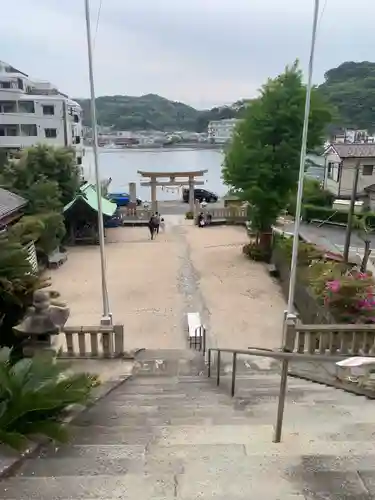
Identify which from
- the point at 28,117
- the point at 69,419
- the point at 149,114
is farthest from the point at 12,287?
the point at 149,114

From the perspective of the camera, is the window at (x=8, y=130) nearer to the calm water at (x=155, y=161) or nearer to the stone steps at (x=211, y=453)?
the calm water at (x=155, y=161)

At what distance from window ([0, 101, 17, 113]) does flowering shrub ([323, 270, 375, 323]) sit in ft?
122

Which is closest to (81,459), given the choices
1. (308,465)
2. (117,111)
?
(308,465)

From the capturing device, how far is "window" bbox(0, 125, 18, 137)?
37.9 metres

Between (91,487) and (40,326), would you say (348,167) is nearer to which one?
(40,326)

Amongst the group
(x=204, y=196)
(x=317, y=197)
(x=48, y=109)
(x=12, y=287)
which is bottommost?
(x=204, y=196)

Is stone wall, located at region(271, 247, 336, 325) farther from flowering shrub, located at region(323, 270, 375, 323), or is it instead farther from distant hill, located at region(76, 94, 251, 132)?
distant hill, located at region(76, 94, 251, 132)

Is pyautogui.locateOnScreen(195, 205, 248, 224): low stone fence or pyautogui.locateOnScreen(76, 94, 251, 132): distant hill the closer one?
pyautogui.locateOnScreen(195, 205, 248, 224): low stone fence

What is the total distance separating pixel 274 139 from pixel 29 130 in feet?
96.7

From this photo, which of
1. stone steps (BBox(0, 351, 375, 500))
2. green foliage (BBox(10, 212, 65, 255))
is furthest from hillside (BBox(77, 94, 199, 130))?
stone steps (BBox(0, 351, 375, 500))

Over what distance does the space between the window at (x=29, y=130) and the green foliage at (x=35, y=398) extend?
124ft

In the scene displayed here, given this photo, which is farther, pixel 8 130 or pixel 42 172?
pixel 8 130

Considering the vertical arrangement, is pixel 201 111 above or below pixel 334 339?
above

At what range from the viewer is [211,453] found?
3289 mm
